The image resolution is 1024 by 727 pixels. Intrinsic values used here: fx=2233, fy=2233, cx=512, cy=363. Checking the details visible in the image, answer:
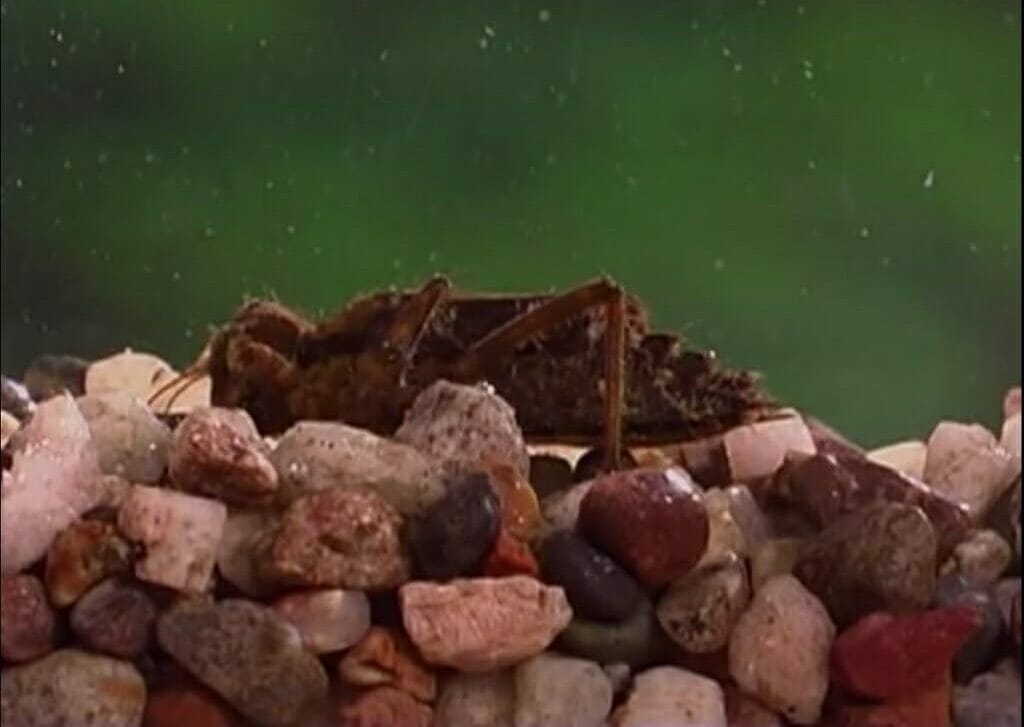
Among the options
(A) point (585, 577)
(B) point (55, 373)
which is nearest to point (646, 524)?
(A) point (585, 577)

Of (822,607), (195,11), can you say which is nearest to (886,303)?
(822,607)

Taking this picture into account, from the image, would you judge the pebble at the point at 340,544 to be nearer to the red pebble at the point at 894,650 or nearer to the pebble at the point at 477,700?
the pebble at the point at 477,700

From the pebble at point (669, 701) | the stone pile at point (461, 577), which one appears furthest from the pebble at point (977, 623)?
the pebble at point (669, 701)

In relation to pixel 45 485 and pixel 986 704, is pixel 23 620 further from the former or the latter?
pixel 986 704

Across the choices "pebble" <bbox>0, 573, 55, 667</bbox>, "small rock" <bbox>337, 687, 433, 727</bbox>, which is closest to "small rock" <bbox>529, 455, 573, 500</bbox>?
"small rock" <bbox>337, 687, 433, 727</bbox>

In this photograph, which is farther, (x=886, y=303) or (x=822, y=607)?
(x=886, y=303)

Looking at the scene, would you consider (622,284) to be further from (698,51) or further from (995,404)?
(995,404)
